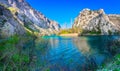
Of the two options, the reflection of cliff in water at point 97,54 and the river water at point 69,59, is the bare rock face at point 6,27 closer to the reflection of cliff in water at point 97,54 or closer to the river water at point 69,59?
the river water at point 69,59

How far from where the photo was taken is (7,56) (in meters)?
35.3

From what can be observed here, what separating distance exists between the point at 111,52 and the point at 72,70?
85.7 ft

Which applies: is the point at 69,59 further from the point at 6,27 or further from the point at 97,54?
the point at 6,27

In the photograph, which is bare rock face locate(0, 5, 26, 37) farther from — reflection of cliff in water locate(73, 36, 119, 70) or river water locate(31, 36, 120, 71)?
reflection of cliff in water locate(73, 36, 119, 70)

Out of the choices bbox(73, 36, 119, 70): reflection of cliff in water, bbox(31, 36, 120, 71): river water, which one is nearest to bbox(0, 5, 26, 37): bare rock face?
bbox(31, 36, 120, 71): river water

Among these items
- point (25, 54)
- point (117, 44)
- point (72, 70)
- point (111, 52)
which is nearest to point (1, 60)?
point (25, 54)

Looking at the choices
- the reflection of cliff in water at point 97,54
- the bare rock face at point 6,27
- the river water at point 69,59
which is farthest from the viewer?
the bare rock face at point 6,27

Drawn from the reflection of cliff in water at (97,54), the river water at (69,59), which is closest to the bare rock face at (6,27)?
the river water at (69,59)

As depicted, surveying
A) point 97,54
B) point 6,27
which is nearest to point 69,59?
point 97,54

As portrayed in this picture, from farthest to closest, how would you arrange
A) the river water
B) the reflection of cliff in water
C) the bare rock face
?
the bare rock face, the reflection of cliff in water, the river water

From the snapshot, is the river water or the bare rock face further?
the bare rock face

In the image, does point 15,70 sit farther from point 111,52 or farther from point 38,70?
point 111,52

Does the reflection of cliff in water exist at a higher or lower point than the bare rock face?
lower

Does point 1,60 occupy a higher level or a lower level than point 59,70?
higher
